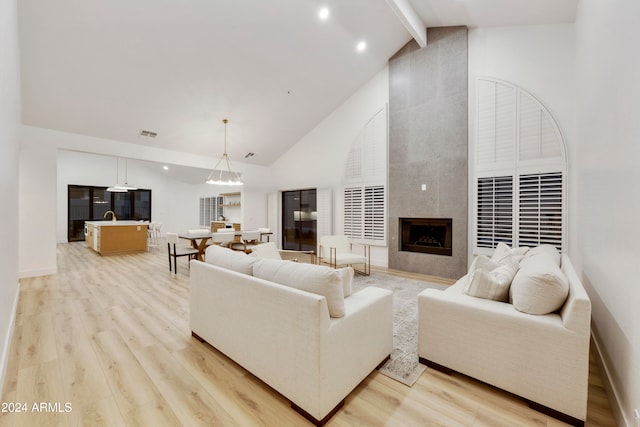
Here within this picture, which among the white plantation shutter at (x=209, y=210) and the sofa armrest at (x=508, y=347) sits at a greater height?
the white plantation shutter at (x=209, y=210)

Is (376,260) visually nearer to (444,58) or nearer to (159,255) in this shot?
(444,58)

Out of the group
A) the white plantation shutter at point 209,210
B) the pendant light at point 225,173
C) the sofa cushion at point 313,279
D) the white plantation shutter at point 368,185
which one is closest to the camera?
the sofa cushion at point 313,279

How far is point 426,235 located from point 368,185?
1611 mm

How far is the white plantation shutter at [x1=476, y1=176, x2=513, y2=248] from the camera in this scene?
4.29 meters

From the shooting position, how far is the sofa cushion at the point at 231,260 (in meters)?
2.13

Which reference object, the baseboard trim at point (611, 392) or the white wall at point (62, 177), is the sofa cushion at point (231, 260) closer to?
the baseboard trim at point (611, 392)

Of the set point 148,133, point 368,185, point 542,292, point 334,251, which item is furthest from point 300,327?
point 148,133

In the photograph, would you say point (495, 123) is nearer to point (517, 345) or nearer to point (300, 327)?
point (517, 345)

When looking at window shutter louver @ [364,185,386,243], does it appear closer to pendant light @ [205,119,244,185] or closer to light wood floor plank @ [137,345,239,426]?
pendant light @ [205,119,244,185]

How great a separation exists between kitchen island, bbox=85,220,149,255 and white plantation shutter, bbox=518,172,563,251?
9109 millimetres

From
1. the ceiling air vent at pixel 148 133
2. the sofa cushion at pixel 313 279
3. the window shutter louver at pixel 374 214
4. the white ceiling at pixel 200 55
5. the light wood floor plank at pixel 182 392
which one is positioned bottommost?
the light wood floor plank at pixel 182 392

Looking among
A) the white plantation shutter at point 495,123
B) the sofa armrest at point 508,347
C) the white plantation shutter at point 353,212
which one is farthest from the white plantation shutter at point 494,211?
the sofa armrest at point 508,347

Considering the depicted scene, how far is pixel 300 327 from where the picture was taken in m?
1.54

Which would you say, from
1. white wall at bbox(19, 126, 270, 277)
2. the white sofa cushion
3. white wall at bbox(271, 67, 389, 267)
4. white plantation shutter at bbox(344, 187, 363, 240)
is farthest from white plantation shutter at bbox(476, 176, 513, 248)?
white wall at bbox(19, 126, 270, 277)
